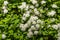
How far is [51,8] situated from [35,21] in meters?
0.65

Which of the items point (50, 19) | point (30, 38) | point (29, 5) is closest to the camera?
Result: point (30, 38)

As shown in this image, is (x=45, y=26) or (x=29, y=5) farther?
(x=29, y=5)

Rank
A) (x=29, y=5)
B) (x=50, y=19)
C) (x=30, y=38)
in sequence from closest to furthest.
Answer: (x=30, y=38)
(x=50, y=19)
(x=29, y=5)

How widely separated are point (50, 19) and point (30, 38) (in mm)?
708

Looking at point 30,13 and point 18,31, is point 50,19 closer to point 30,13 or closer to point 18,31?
point 30,13

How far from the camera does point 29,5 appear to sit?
4.35 metres

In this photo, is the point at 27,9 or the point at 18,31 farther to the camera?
the point at 27,9

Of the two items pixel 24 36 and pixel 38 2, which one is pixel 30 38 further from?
pixel 38 2

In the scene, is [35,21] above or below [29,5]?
below

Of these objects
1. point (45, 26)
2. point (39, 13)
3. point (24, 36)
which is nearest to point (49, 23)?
point (45, 26)

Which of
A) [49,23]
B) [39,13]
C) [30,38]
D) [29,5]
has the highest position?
[29,5]

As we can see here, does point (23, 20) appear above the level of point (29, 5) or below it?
below

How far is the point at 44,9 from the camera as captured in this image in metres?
4.32

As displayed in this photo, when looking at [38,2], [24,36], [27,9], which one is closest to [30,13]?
[27,9]
